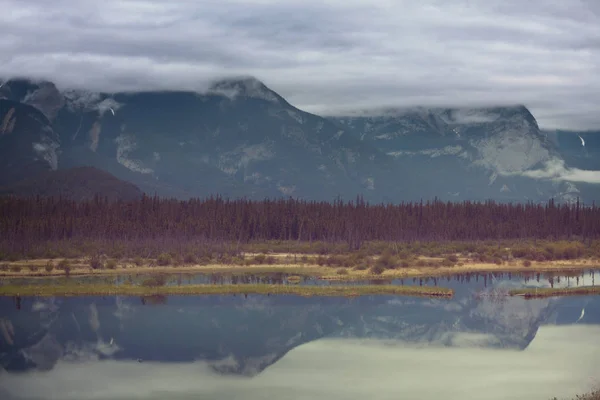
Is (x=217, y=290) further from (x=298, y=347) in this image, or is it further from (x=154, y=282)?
(x=298, y=347)

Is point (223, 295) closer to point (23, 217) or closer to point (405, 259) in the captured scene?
point (405, 259)

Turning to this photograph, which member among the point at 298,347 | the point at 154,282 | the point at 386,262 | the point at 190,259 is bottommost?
the point at 190,259

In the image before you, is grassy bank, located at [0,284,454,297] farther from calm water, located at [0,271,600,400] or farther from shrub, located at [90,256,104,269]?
shrub, located at [90,256,104,269]

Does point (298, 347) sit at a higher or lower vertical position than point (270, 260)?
higher

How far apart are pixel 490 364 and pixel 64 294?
4761cm

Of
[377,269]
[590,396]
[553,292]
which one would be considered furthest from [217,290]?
[590,396]

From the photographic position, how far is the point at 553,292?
345 feet

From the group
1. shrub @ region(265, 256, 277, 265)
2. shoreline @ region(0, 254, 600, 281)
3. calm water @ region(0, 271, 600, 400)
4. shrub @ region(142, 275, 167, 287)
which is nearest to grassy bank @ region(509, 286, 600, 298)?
calm water @ region(0, 271, 600, 400)

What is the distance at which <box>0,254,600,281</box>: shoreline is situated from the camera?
125 metres

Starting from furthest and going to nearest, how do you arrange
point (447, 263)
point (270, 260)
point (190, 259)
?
point (270, 260)
point (190, 259)
point (447, 263)

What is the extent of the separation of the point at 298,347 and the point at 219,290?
28834 millimetres

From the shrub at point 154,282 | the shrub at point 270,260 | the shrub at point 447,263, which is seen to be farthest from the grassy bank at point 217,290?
the shrub at point 270,260

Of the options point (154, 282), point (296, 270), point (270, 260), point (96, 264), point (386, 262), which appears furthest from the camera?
point (270, 260)

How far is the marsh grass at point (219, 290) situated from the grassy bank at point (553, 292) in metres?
6.78
